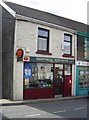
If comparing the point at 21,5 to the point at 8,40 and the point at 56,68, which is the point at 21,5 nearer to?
the point at 8,40

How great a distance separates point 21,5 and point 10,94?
8.12m

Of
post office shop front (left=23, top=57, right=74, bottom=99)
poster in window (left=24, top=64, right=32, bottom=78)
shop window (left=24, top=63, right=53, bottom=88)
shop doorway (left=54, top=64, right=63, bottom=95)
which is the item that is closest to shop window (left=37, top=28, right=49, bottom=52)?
post office shop front (left=23, top=57, right=74, bottom=99)

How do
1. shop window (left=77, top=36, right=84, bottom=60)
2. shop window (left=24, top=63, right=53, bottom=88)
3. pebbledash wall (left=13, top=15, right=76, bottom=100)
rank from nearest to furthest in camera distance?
1. pebbledash wall (left=13, top=15, right=76, bottom=100)
2. shop window (left=24, top=63, right=53, bottom=88)
3. shop window (left=77, top=36, right=84, bottom=60)

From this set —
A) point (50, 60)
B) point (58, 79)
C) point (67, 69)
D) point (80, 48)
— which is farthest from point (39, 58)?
point (80, 48)

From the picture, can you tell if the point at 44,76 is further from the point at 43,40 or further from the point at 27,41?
the point at 27,41

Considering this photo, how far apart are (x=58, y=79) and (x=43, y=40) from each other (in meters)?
3.33

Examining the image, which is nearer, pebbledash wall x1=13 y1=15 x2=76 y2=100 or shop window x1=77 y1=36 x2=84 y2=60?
pebbledash wall x1=13 y1=15 x2=76 y2=100

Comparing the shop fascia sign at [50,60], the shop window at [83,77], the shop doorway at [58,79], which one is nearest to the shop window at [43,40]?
the shop fascia sign at [50,60]

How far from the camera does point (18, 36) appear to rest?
16781 millimetres

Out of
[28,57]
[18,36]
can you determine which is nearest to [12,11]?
[18,36]

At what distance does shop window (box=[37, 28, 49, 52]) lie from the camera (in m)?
18.3

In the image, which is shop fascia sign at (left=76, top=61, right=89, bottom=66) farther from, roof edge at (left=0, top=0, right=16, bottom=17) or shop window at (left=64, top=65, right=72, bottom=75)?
roof edge at (left=0, top=0, right=16, bottom=17)

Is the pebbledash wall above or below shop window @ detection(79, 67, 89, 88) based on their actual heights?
above

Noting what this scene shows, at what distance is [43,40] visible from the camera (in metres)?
18.7
